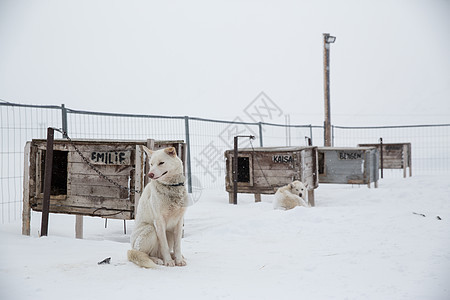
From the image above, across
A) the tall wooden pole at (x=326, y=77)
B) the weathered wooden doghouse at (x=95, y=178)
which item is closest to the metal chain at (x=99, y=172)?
the weathered wooden doghouse at (x=95, y=178)

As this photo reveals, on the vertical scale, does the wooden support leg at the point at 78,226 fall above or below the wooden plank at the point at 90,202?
below

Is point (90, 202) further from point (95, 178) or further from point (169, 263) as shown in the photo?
point (169, 263)

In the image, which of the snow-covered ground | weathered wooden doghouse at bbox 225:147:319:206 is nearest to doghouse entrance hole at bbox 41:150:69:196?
the snow-covered ground

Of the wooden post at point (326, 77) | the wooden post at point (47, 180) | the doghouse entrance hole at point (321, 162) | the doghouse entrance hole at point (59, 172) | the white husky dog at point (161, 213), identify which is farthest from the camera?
the wooden post at point (326, 77)

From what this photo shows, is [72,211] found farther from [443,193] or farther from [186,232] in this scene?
[443,193]

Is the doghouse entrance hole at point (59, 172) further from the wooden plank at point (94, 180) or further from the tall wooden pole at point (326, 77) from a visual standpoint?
the tall wooden pole at point (326, 77)

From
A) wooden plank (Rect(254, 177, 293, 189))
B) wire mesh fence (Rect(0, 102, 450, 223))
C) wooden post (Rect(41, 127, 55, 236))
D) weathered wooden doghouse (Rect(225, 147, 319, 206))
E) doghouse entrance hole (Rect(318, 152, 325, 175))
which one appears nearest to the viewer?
wooden post (Rect(41, 127, 55, 236))

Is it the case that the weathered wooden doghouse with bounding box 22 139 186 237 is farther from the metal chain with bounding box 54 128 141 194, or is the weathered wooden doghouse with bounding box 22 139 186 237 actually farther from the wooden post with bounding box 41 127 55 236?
the wooden post with bounding box 41 127 55 236

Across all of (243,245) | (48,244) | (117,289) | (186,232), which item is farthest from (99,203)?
(117,289)

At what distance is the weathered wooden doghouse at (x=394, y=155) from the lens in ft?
38.0

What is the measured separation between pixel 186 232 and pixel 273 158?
2840mm

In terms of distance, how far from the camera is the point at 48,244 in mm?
3830

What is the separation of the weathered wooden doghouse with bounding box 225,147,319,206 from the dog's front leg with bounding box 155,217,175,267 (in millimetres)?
4231

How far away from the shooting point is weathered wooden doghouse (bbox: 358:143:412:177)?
38.0 feet
